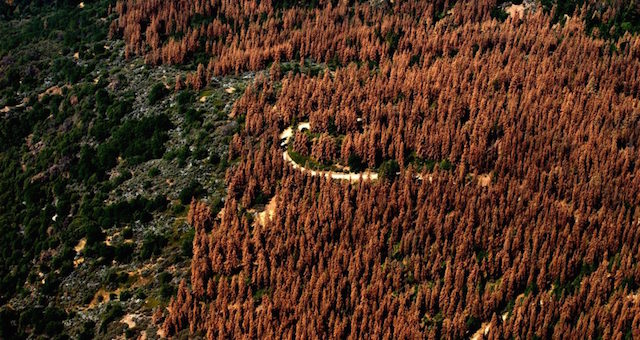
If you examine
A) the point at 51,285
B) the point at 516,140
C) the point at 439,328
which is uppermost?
the point at 516,140

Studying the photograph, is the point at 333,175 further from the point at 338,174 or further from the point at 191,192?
the point at 191,192

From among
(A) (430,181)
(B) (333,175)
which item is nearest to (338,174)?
(B) (333,175)

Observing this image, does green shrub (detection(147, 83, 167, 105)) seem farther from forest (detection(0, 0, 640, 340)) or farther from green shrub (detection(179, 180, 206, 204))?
green shrub (detection(179, 180, 206, 204))

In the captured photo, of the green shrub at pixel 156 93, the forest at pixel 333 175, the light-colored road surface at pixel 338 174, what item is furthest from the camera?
the green shrub at pixel 156 93

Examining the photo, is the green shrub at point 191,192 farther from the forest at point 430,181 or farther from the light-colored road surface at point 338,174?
the light-colored road surface at point 338,174

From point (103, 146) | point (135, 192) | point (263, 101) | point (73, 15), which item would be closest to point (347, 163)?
point (263, 101)

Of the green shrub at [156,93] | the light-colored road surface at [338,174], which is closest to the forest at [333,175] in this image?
the light-colored road surface at [338,174]

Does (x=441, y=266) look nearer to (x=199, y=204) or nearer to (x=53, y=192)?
(x=199, y=204)

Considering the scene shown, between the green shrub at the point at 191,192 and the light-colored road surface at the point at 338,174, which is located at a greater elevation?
the light-colored road surface at the point at 338,174
